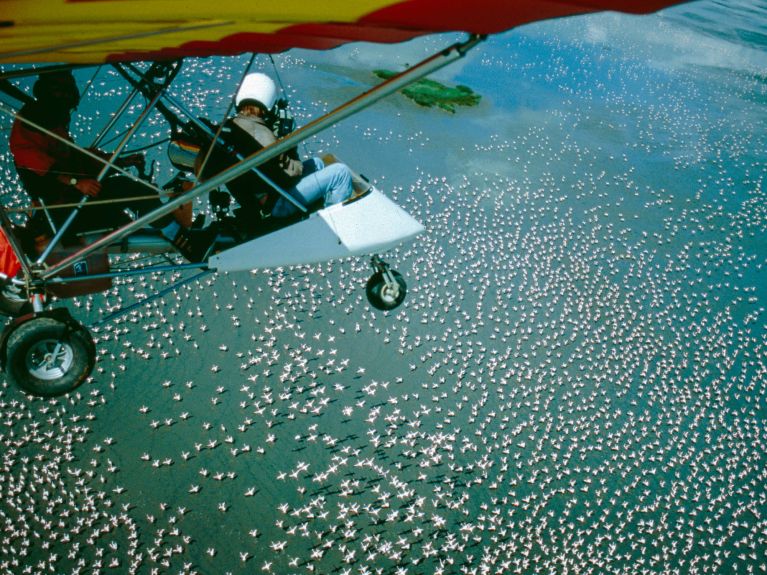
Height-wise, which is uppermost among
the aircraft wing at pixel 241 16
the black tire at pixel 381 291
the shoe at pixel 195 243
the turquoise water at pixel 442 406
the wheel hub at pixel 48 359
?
the aircraft wing at pixel 241 16

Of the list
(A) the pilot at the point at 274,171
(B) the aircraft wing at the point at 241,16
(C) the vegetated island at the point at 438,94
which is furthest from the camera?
(C) the vegetated island at the point at 438,94

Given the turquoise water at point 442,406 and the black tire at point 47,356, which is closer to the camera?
the black tire at point 47,356

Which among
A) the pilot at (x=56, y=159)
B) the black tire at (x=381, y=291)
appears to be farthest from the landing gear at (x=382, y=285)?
the pilot at (x=56, y=159)

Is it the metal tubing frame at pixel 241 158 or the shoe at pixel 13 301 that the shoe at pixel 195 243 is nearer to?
the metal tubing frame at pixel 241 158

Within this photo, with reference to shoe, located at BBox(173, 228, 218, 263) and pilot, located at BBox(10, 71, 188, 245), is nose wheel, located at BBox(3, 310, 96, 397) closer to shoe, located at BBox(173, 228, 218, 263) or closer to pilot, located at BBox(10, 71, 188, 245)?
pilot, located at BBox(10, 71, 188, 245)

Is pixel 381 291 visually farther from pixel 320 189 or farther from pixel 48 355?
pixel 48 355
